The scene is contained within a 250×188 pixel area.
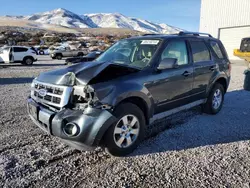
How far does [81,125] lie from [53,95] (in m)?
0.66

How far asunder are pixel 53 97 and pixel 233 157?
2840 mm

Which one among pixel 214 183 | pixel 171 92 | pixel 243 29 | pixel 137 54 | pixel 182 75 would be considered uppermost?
pixel 243 29

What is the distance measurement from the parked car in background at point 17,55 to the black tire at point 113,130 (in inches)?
702

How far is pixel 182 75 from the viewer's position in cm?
462

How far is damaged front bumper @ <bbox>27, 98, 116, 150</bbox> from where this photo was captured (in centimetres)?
320

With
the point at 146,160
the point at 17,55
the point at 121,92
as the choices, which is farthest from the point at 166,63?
the point at 17,55

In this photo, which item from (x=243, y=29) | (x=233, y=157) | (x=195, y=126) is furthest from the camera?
(x=243, y=29)

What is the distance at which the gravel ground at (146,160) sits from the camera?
3.12 meters

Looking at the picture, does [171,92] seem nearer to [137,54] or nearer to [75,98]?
[137,54]

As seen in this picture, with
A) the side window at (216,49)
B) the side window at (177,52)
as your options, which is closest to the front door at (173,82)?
the side window at (177,52)

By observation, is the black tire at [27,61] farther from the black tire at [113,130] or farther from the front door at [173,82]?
the black tire at [113,130]

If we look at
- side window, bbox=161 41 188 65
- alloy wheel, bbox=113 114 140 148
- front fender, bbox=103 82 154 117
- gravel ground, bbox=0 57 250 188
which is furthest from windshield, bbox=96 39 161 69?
gravel ground, bbox=0 57 250 188

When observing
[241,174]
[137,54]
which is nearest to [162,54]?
[137,54]

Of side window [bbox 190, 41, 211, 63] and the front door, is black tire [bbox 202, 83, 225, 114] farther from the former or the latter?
the front door
